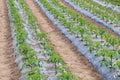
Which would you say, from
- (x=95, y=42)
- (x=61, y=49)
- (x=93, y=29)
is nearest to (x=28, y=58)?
(x=61, y=49)

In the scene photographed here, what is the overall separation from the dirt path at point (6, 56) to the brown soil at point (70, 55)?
1.91m

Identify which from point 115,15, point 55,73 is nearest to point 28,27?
point 115,15

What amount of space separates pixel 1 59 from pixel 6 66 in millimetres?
916

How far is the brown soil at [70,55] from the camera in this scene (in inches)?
439

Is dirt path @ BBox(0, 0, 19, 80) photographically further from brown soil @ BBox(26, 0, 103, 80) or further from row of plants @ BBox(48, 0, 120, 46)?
row of plants @ BBox(48, 0, 120, 46)

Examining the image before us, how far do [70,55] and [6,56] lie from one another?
2.62m

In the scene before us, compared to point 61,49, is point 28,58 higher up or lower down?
higher up

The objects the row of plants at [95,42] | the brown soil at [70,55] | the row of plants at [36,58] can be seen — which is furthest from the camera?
the brown soil at [70,55]

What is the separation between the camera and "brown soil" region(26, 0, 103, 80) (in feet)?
36.6

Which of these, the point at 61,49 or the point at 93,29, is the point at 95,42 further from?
the point at 93,29

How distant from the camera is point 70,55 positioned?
13.2 m

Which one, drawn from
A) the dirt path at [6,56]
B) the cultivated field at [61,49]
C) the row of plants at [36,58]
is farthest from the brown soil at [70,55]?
the dirt path at [6,56]

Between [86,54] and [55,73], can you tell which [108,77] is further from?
[86,54]

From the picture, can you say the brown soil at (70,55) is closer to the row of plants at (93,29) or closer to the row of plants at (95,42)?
the row of plants at (95,42)
